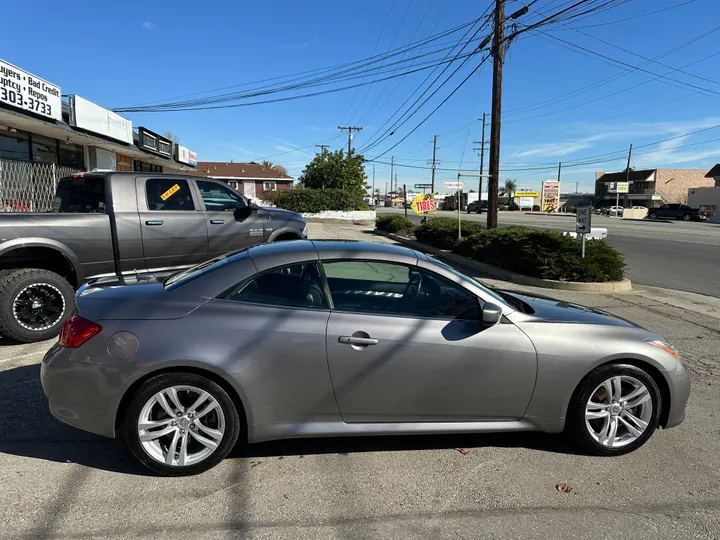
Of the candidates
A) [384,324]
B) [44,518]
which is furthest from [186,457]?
[384,324]

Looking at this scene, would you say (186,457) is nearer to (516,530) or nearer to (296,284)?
(296,284)

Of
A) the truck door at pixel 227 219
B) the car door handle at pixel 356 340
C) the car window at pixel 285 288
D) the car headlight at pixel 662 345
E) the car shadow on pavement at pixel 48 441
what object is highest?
the truck door at pixel 227 219

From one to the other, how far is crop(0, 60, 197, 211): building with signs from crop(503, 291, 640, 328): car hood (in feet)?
40.7

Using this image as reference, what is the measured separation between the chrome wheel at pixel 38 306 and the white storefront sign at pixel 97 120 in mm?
11208

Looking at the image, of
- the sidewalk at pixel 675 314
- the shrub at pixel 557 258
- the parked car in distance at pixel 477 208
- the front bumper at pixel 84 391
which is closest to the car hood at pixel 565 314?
the sidewalk at pixel 675 314

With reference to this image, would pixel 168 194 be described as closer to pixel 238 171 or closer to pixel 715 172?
pixel 238 171

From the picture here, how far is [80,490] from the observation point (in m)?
2.96

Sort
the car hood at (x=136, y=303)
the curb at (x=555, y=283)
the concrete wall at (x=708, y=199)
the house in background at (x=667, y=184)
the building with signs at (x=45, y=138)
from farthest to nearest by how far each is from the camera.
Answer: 1. the house in background at (x=667, y=184)
2. the concrete wall at (x=708, y=199)
3. the building with signs at (x=45, y=138)
4. the curb at (x=555, y=283)
5. the car hood at (x=136, y=303)

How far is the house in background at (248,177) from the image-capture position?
57.7 m

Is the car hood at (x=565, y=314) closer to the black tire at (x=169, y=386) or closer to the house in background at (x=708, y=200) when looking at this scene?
the black tire at (x=169, y=386)

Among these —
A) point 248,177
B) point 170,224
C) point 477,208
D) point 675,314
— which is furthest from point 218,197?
point 477,208

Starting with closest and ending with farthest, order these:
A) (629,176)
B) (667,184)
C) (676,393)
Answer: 1. (676,393)
2. (667,184)
3. (629,176)

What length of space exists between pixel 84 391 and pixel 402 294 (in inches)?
86.4

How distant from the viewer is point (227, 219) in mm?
7258
